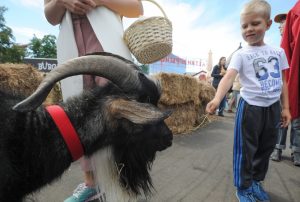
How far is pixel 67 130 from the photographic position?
179cm

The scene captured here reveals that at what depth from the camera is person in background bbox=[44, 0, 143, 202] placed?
240 centimetres

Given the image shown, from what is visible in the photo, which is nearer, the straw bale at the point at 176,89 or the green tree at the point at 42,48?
the straw bale at the point at 176,89

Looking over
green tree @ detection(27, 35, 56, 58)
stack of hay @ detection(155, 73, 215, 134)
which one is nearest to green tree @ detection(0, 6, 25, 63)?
green tree @ detection(27, 35, 56, 58)

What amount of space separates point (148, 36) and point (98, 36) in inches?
17.2

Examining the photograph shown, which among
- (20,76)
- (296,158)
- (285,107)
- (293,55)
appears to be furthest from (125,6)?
(296,158)

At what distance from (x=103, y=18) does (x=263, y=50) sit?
1.87 meters

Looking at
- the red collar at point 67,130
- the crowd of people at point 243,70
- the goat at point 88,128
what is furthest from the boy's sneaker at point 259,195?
the red collar at point 67,130

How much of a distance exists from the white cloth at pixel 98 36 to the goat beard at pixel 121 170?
2.51 ft

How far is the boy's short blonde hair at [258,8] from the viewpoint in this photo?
2975 mm

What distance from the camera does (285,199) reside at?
3.54m

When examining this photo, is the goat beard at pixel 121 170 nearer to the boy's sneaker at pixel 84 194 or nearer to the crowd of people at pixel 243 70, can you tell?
the crowd of people at pixel 243 70

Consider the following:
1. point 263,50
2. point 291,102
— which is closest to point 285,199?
point 291,102

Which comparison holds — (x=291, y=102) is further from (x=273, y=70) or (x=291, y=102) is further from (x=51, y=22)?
(x=51, y=22)

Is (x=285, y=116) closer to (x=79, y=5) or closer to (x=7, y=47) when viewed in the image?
(x=79, y=5)
